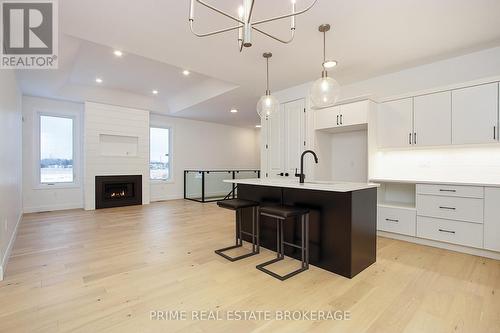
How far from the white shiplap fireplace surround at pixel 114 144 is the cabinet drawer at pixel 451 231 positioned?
637cm

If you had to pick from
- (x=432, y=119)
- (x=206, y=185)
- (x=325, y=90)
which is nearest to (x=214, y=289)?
(x=325, y=90)

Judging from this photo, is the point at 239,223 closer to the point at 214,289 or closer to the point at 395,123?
the point at 214,289

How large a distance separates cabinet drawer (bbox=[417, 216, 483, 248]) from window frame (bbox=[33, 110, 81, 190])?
7.31 m

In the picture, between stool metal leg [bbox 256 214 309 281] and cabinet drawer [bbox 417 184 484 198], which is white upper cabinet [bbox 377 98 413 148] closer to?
cabinet drawer [bbox 417 184 484 198]

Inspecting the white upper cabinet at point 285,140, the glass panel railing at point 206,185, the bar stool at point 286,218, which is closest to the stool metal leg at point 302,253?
the bar stool at point 286,218

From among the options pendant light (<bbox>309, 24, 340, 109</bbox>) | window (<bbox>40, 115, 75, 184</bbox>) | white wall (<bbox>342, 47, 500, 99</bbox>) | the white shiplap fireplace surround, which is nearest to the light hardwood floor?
pendant light (<bbox>309, 24, 340, 109</bbox>)

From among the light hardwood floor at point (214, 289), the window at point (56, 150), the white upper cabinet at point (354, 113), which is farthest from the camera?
the window at point (56, 150)

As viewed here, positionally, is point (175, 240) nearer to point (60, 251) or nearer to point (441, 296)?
point (60, 251)

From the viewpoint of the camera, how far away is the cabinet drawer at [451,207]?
294cm

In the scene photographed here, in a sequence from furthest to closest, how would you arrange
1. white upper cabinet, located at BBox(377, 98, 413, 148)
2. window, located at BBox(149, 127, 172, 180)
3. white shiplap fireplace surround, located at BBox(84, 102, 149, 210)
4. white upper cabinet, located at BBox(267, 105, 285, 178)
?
window, located at BBox(149, 127, 172, 180)
white shiplap fireplace surround, located at BBox(84, 102, 149, 210)
white upper cabinet, located at BBox(267, 105, 285, 178)
white upper cabinet, located at BBox(377, 98, 413, 148)

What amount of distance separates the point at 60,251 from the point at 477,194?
5.20 meters

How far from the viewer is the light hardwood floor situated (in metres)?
1.68

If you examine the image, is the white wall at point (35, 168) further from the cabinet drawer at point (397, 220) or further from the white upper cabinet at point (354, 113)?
the cabinet drawer at point (397, 220)

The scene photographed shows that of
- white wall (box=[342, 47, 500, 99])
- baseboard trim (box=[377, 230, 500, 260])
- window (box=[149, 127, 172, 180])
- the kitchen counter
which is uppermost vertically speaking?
white wall (box=[342, 47, 500, 99])
